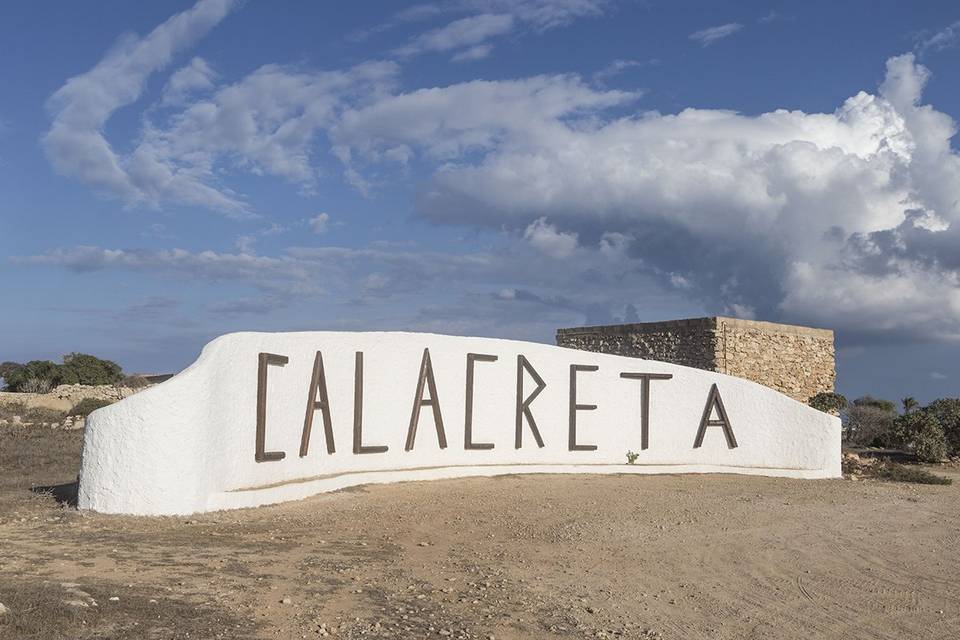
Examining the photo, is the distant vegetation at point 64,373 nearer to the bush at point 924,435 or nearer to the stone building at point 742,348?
the stone building at point 742,348

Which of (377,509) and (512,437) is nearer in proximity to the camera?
(377,509)

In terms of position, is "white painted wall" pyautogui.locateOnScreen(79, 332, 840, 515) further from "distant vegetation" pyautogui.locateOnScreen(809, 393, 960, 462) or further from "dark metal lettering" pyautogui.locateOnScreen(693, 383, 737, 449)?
"distant vegetation" pyautogui.locateOnScreen(809, 393, 960, 462)

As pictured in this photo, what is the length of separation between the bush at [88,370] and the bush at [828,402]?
36.8 meters

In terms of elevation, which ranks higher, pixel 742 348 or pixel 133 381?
pixel 742 348

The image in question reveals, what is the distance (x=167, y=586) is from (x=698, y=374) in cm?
1318

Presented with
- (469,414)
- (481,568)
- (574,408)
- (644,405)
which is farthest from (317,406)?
(644,405)

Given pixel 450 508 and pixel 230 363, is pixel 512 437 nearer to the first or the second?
pixel 450 508

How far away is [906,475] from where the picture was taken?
18.4 m

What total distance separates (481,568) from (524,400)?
7.70 m

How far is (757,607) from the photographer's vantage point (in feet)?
25.8

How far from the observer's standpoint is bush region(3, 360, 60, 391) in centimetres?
4469

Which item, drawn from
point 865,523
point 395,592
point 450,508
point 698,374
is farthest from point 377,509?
point 698,374

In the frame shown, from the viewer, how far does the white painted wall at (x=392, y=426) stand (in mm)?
10375

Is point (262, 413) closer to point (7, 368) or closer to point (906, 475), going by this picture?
point (906, 475)
